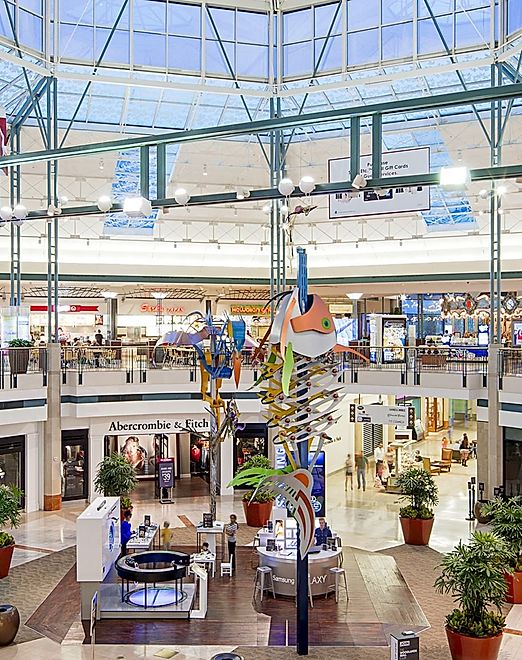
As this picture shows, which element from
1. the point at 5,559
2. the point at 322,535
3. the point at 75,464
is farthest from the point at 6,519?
the point at 75,464

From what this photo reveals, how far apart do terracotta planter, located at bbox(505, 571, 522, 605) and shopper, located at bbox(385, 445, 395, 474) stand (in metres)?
11.1

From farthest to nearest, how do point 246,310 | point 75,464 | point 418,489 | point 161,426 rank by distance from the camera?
1. point 246,310
2. point 161,426
3. point 75,464
4. point 418,489

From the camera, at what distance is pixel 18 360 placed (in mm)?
20703

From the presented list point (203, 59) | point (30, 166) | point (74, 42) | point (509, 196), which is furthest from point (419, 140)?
point (30, 166)

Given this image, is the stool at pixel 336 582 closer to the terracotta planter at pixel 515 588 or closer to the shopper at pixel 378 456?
the terracotta planter at pixel 515 588

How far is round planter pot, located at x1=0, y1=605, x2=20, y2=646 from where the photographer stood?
38.7 ft

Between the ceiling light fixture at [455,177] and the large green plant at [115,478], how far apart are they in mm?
10625

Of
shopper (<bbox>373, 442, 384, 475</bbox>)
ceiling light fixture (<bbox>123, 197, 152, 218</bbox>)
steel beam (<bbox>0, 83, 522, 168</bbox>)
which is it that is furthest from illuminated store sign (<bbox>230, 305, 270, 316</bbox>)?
steel beam (<bbox>0, 83, 522, 168</bbox>)

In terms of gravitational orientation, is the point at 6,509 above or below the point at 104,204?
below

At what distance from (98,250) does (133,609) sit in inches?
681

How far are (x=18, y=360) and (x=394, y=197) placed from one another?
10.6 metres

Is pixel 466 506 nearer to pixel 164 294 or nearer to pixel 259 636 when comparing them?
pixel 259 636

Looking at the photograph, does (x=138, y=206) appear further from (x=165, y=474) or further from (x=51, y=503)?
(x=51, y=503)

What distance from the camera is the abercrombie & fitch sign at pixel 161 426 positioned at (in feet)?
76.3
